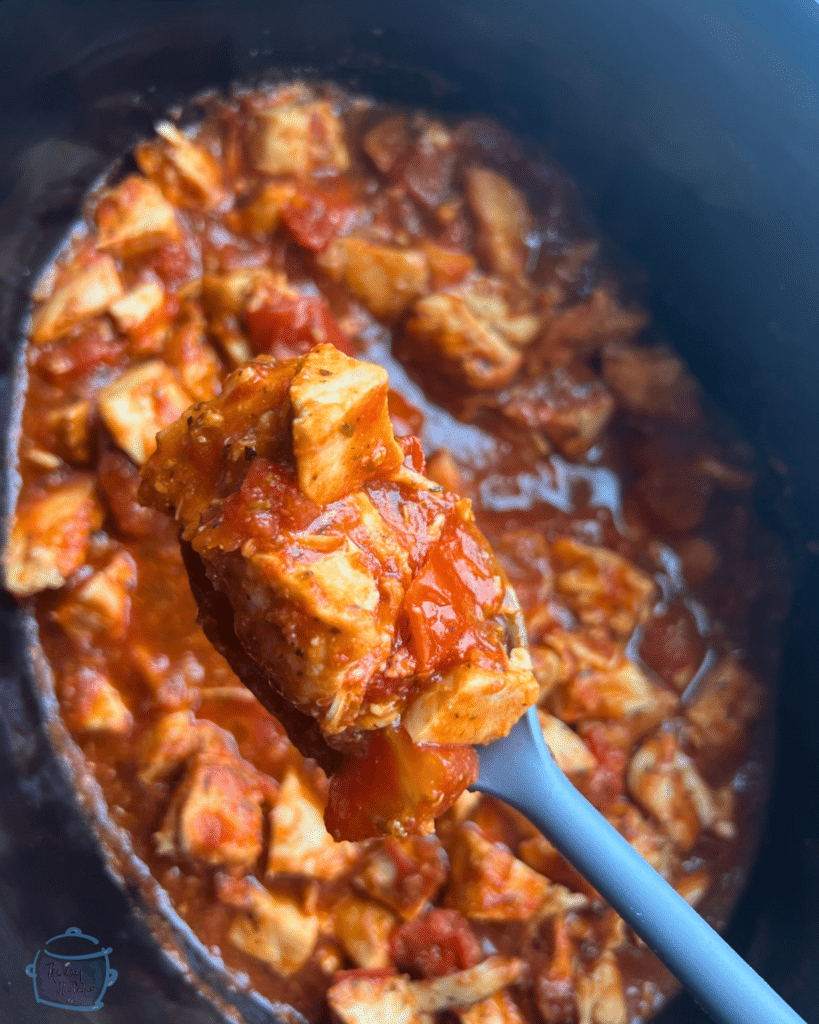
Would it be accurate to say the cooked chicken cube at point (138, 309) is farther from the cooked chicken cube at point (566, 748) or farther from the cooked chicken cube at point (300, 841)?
the cooked chicken cube at point (566, 748)

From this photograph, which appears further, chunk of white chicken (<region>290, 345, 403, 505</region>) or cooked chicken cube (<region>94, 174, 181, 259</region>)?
cooked chicken cube (<region>94, 174, 181, 259</region>)

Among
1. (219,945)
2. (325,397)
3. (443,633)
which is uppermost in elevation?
(325,397)

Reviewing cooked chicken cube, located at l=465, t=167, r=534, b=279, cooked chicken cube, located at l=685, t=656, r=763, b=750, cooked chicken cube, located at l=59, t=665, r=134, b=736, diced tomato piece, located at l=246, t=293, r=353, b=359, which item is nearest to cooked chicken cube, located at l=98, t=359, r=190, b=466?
diced tomato piece, located at l=246, t=293, r=353, b=359

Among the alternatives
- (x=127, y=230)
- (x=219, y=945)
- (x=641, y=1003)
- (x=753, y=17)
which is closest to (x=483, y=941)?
(x=641, y=1003)

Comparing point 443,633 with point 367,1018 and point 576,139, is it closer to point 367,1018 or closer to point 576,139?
point 367,1018

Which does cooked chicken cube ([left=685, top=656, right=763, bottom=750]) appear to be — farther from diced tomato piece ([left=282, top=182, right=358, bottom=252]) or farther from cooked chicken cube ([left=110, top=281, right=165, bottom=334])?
cooked chicken cube ([left=110, top=281, right=165, bottom=334])
